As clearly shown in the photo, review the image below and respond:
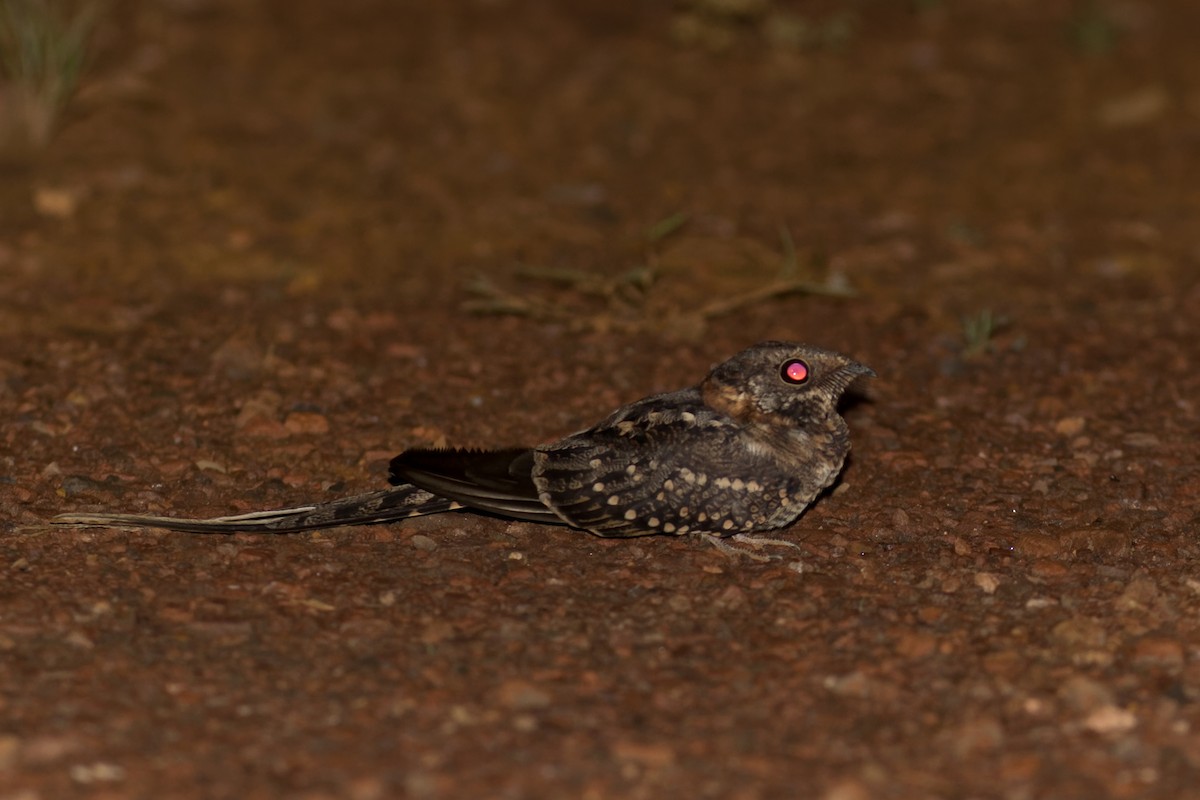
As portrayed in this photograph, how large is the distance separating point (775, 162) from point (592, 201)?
1.29 meters

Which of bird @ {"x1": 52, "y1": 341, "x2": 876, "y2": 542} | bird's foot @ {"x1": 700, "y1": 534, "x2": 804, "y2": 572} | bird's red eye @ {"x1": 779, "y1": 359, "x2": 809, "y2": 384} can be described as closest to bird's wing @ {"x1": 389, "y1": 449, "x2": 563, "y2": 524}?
bird @ {"x1": 52, "y1": 341, "x2": 876, "y2": 542}

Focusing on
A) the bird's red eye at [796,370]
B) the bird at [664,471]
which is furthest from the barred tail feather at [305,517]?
the bird's red eye at [796,370]

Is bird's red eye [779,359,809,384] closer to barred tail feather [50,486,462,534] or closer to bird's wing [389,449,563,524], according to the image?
bird's wing [389,449,563,524]

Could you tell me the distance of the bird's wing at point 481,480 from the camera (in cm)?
508

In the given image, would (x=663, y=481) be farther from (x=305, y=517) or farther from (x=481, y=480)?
(x=305, y=517)

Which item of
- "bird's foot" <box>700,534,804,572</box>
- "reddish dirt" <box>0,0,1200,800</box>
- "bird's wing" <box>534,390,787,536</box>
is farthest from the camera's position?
"bird's foot" <box>700,534,804,572</box>

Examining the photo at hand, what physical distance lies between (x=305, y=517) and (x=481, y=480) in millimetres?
641

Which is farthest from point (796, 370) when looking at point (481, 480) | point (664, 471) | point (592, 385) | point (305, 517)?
point (305, 517)

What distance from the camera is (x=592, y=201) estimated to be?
8484 mm

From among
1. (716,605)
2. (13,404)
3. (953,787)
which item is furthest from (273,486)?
(953,787)

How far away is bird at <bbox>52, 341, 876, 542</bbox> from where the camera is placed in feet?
16.6

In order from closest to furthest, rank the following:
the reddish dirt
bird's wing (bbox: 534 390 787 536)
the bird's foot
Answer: the reddish dirt, bird's wing (bbox: 534 390 787 536), the bird's foot

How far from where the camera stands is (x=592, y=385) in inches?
257

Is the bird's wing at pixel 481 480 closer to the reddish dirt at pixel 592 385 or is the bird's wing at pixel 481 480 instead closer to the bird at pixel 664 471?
the bird at pixel 664 471
